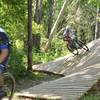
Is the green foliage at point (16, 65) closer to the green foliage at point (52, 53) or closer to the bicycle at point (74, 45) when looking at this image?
the bicycle at point (74, 45)

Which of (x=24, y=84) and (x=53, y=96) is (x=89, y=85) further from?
(x=24, y=84)

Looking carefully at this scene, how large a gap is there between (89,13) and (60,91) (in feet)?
108

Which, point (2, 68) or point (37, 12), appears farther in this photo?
point (37, 12)

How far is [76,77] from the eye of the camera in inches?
471

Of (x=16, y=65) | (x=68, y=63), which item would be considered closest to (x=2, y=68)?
(x=16, y=65)

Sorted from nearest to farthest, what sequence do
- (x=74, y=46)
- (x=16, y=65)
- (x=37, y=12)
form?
(x=16, y=65) < (x=74, y=46) < (x=37, y=12)

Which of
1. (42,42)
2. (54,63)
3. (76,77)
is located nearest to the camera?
(76,77)

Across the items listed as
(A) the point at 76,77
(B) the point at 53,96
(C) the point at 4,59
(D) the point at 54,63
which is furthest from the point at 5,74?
(D) the point at 54,63

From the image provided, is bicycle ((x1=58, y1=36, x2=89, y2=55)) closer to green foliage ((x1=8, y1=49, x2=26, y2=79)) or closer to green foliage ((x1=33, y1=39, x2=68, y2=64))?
green foliage ((x1=8, y1=49, x2=26, y2=79))

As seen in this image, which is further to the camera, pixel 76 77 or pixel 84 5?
pixel 84 5

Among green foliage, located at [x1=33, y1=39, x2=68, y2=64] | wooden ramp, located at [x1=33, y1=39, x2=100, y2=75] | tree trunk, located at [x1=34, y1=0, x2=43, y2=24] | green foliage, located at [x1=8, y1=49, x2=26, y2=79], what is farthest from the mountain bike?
tree trunk, located at [x1=34, y1=0, x2=43, y2=24]

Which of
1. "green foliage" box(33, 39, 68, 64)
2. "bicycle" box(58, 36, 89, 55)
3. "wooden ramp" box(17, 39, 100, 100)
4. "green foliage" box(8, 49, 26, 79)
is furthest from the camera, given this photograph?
"green foliage" box(33, 39, 68, 64)

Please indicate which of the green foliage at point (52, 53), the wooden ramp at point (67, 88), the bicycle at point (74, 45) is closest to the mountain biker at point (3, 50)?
the wooden ramp at point (67, 88)

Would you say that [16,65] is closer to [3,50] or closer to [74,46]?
[74,46]
